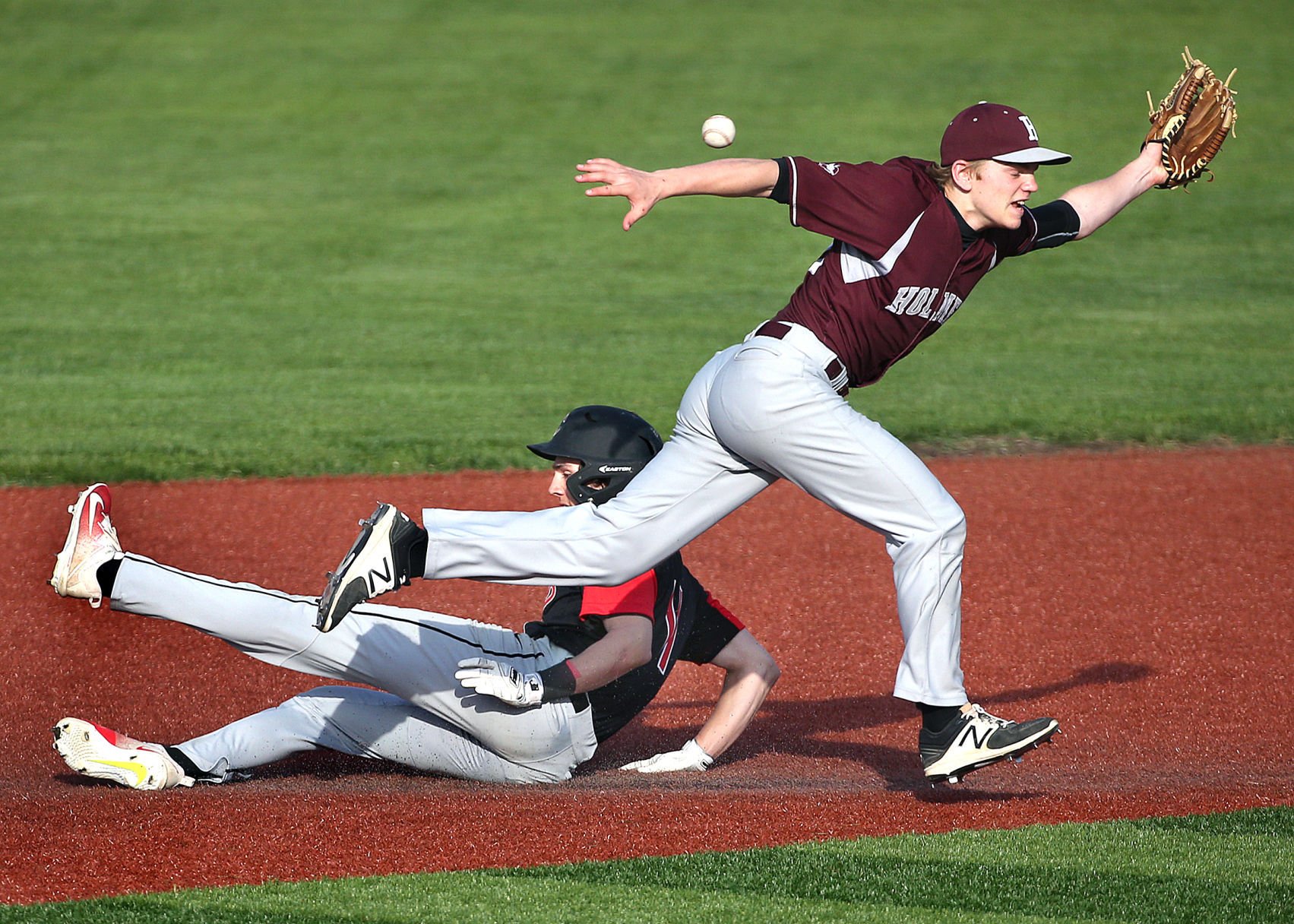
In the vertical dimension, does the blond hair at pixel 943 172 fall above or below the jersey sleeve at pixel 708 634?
above

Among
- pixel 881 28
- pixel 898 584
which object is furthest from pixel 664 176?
pixel 881 28

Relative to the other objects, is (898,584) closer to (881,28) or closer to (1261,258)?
(1261,258)

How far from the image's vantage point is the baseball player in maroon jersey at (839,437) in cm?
433

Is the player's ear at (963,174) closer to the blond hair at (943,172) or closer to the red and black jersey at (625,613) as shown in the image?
the blond hair at (943,172)

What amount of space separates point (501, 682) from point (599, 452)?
0.95 meters

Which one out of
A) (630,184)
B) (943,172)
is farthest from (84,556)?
(943,172)

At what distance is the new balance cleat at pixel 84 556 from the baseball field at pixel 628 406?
0.63 meters

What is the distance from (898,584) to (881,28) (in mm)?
24398

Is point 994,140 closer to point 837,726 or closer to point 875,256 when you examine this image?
point 875,256

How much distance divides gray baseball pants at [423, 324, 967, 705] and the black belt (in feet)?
0.07

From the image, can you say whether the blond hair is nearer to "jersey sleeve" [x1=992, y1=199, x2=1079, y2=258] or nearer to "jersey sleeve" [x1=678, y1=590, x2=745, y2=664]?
"jersey sleeve" [x1=992, y1=199, x2=1079, y2=258]

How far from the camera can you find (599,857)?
4.16m

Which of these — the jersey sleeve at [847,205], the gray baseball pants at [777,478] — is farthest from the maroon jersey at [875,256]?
the gray baseball pants at [777,478]

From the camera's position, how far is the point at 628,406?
1159cm
